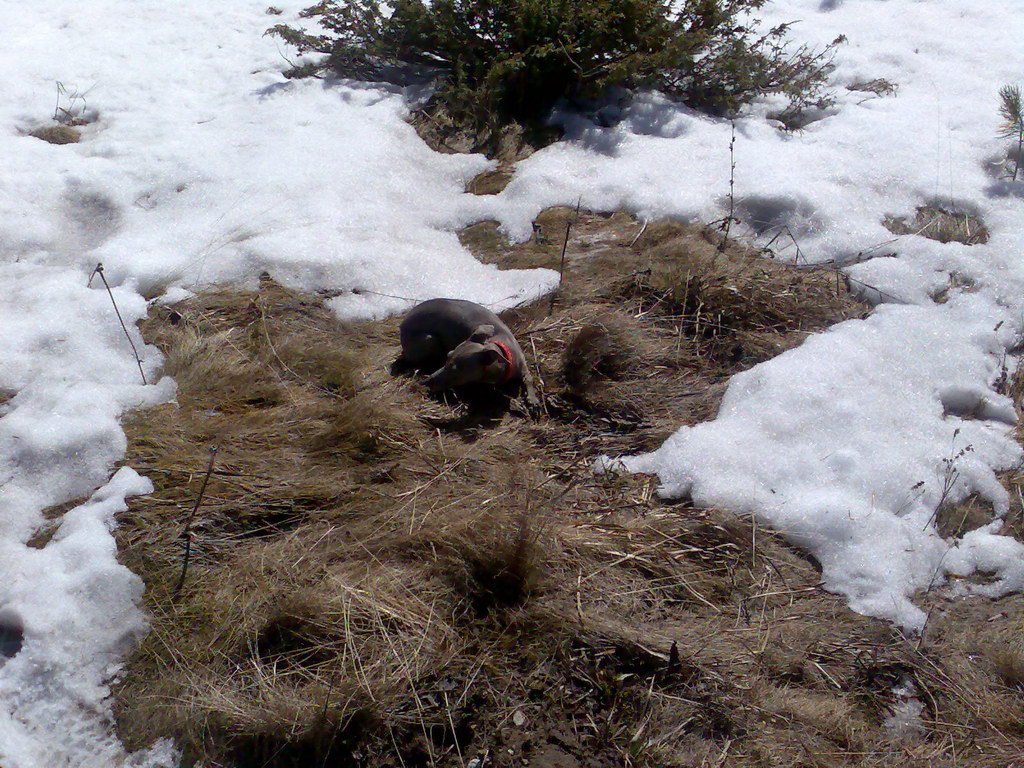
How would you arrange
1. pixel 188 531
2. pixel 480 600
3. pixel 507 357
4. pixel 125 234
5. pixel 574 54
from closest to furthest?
1. pixel 480 600
2. pixel 188 531
3. pixel 507 357
4. pixel 125 234
5. pixel 574 54

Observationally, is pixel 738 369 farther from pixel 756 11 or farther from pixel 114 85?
pixel 114 85

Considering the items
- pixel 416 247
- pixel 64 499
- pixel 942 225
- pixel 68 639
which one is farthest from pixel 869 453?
pixel 64 499

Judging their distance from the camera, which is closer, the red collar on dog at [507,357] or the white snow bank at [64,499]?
the white snow bank at [64,499]

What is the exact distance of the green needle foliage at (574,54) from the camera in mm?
5746

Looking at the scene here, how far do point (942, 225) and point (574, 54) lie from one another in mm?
2772

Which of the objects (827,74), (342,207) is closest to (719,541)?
(342,207)

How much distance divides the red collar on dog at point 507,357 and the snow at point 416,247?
693 millimetres

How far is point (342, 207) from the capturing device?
5.03m

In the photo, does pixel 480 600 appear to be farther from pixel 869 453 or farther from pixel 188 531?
pixel 869 453

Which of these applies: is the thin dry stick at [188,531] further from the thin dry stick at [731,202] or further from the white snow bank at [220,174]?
the thin dry stick at [731,202]

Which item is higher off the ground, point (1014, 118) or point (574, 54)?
point (1014, 118)

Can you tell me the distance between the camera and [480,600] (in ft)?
9.16

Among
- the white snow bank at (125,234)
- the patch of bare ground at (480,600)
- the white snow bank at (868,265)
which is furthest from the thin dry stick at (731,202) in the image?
the white snow bank at (125,234)

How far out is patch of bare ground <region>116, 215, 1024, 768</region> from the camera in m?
2.43
